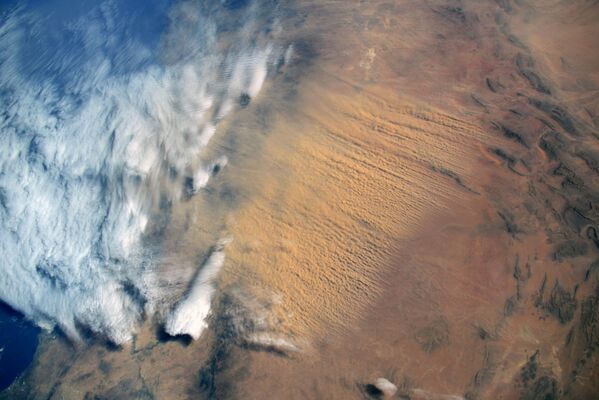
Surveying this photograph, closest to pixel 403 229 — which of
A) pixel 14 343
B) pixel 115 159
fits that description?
pixel 115 159

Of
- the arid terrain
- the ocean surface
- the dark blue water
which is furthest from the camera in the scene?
the dark blue water

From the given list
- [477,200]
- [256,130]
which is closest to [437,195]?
[477,200]

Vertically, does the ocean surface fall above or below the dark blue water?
above

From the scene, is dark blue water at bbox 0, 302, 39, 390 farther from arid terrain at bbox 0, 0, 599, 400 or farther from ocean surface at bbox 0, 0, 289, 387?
arid terrain at bbox 0, 0, 599, 400

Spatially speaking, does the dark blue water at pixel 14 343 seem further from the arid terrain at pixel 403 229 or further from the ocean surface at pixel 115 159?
the arid terrain at pixel 403 229

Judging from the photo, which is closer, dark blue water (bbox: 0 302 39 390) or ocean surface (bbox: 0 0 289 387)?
ocean surface (bbox: 0 0 289 387)

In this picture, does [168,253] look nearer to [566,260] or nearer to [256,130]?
[256,130]

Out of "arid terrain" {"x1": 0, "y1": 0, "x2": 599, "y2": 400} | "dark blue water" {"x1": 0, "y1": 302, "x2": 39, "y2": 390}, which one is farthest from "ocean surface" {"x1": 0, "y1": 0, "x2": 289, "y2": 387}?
"arid terrain" {"x1": 0, "y1": 0, "x2": 599, "y2": 400}
